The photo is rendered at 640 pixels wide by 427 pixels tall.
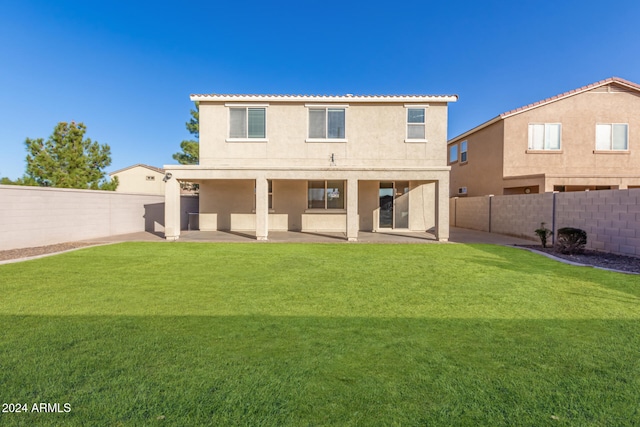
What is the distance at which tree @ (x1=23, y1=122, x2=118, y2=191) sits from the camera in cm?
1700

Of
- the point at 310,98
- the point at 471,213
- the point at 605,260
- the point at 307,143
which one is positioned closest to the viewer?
the point at 605,260

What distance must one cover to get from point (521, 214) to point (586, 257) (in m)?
5.20

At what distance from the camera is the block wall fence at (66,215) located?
9.91m

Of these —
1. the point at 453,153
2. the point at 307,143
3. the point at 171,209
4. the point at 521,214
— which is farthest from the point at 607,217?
the point at 171,209

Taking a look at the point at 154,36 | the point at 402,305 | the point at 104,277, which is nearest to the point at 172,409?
the point at 402,305

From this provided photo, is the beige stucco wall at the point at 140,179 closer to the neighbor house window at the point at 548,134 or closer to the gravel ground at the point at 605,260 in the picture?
the neighbor house window at the point at 548,134

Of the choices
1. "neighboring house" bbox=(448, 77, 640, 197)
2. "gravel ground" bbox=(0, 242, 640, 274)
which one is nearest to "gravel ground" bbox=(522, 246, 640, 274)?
"gravel ground" bbox=(0, 242, 640, 274)

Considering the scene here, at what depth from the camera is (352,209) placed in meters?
12.4

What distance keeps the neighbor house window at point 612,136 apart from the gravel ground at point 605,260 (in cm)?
1182

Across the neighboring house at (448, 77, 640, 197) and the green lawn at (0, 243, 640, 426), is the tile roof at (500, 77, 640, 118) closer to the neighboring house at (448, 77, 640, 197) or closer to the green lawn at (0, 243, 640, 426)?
the neighboring house at (448, 77, 640, 197)

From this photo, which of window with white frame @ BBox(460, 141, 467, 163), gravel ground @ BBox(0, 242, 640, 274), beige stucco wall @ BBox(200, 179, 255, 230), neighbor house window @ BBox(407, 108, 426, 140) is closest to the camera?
gravel ground @ BBox(0, 242, 640, 274)

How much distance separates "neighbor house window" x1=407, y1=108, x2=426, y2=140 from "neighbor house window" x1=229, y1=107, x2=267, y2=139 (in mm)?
7246

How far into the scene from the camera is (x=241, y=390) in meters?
2.71

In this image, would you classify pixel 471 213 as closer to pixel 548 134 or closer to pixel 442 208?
pixel 548 134
